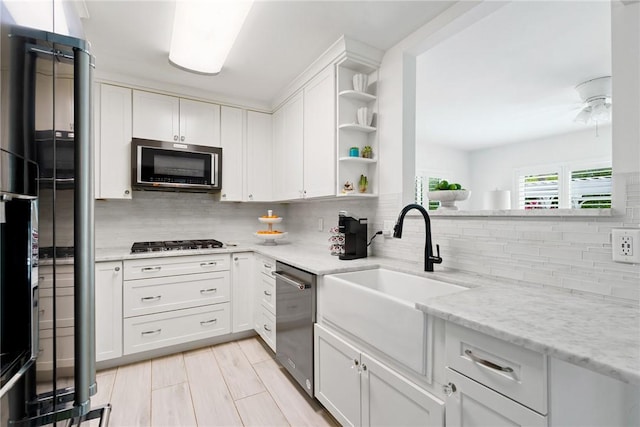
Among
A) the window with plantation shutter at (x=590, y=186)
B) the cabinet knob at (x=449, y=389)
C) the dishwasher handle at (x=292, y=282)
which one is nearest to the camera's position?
the cabinet knob at (x=449, y=389)

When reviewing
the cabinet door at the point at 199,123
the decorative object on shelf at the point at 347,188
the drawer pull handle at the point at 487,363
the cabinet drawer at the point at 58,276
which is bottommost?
the drawer pull handle at the point at 487,363

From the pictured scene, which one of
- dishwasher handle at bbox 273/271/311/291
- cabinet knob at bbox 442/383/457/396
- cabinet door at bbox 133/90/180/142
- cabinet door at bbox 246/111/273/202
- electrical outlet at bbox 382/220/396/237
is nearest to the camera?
cabinet knob at bbox 442/383/457/396

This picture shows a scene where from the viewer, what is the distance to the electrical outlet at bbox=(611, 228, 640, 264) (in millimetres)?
1110

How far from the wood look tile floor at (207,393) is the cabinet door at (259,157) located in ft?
5.25

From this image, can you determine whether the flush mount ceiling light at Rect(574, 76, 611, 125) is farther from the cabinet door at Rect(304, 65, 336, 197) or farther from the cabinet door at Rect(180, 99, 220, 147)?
the cabinet door at Rect(180, 99, 220, 147)

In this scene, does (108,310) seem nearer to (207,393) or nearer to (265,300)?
(207,393)

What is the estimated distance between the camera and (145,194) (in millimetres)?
2984

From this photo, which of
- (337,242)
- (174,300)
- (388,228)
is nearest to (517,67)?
(388,228)

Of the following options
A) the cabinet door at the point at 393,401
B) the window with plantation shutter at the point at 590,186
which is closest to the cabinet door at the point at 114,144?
the cabinet door at the point at 393,401

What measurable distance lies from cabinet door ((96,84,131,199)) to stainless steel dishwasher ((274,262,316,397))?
Result: 1617 millimetres

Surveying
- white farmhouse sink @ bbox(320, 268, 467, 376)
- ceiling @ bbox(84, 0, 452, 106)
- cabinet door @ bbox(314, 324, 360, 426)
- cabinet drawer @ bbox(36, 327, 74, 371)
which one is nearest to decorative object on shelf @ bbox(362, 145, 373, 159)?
ceiling @ bbox(84, 0, 452, 106)

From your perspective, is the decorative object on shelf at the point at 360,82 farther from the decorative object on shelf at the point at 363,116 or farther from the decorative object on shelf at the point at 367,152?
the decorative object on shelf at the point at 367,152

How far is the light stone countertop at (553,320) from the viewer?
2.32ft

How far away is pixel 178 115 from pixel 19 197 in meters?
2.62
